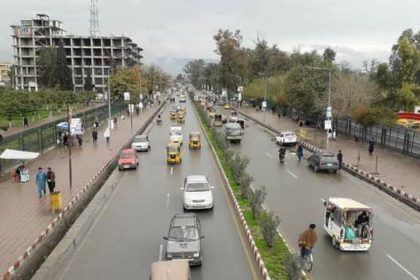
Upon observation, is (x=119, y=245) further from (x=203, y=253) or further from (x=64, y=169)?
(x=64, y=169)

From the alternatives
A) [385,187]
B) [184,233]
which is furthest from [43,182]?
[385,187]

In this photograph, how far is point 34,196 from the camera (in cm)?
2423

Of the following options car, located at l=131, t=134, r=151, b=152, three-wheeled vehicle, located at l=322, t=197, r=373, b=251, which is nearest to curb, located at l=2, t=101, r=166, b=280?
three-wheeled vehicle, located at l=322, t=197, r=373, b=251

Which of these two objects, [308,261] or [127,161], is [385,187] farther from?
[127,161]

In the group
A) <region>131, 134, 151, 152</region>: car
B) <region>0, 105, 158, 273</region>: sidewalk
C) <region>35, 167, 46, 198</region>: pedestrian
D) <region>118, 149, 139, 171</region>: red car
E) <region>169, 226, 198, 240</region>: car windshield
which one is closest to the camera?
<region>169, 226, 198, 240</region>: car windshield

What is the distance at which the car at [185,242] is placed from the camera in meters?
14.9

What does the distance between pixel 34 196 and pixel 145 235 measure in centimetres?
864

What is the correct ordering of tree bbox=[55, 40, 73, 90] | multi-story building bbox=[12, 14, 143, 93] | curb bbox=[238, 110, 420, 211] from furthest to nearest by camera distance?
multi-story building bbox=[12, 14, 143, 93] < tree bbox=[55, 40, 73, 90] < curb bbox=[238, 110, 420, 211]

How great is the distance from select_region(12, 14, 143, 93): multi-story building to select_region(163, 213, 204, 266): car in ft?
436

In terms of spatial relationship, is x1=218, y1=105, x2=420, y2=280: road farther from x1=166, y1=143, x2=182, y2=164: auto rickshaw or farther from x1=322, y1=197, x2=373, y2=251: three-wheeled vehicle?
x1=166, y1=143, x2=182, y2=164: auto rickshaw

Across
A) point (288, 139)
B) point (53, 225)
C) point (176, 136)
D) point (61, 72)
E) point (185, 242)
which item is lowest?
point (53, 225)

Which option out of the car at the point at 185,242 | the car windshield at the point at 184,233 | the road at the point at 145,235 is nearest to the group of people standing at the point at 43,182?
the road at the point at 145,235

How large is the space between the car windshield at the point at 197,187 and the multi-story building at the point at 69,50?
126 metres

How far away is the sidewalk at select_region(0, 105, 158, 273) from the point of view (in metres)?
17.2
